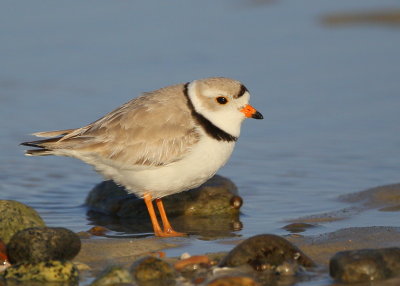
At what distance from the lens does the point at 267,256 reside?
6125 millimetres

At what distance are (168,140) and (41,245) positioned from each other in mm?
1726

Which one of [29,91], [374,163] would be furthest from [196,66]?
[374,163]

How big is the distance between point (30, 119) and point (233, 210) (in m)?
3.67

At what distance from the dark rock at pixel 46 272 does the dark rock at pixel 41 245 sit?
0.11 meters

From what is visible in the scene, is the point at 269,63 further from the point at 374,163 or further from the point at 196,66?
the point at 374,163

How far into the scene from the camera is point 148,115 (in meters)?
7.57

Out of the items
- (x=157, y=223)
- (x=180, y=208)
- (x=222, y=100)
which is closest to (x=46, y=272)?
(x=157, y=223)

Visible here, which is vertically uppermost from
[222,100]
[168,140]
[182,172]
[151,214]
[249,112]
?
[222,100]

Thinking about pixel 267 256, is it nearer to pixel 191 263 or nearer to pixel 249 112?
pixel 191 263

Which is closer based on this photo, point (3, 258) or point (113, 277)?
point (113, 277)

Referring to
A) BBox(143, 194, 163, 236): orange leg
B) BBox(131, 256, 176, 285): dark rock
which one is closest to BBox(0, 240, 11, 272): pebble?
BBox(131, 256, 176, 285): dark rock

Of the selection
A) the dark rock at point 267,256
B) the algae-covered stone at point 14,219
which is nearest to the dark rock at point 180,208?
the algae-covered stone at point 14,219

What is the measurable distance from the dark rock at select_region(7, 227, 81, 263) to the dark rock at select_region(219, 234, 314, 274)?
1120 mm

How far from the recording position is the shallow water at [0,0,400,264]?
29.8 feet
